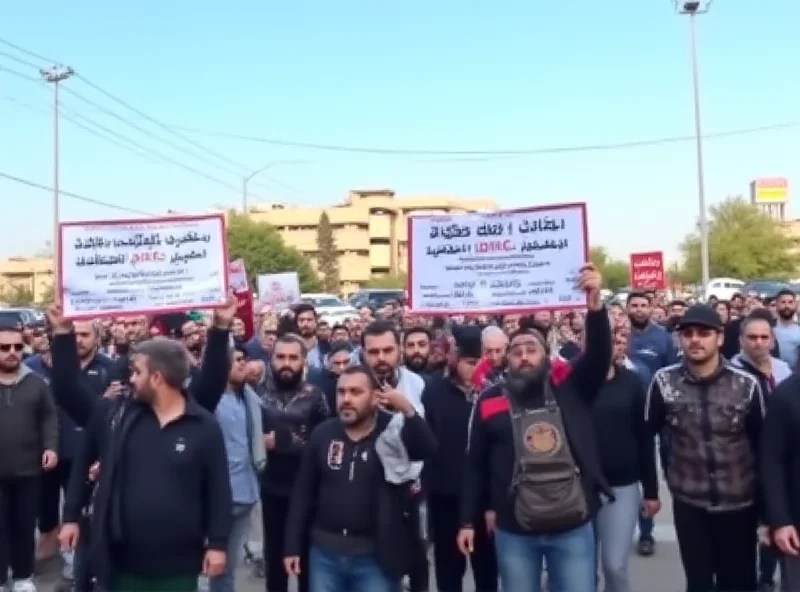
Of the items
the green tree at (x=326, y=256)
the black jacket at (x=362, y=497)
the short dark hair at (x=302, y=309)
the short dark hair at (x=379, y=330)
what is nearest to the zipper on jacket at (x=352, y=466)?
the black jacket at (x=362, y=497)

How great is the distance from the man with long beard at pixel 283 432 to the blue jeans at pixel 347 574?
54.8 inches

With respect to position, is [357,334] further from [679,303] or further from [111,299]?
[111,299]

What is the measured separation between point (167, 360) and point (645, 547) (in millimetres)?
4685

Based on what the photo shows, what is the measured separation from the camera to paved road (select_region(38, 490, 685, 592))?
7.12 metres

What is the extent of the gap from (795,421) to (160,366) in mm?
3017

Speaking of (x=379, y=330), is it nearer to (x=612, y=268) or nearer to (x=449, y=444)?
(x=449, y=444)

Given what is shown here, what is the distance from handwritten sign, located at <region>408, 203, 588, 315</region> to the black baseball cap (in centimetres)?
55

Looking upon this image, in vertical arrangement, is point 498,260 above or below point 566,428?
above

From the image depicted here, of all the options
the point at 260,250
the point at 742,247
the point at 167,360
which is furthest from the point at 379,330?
the point at 260,250

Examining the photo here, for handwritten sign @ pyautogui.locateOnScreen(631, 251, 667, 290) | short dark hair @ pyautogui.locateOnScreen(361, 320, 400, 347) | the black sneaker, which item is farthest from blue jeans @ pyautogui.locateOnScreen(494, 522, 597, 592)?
handwritten sign @ pyautogui.locateOnScreen(631, 251, 667, 290)

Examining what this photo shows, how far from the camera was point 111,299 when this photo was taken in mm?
5902

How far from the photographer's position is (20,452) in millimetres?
7145

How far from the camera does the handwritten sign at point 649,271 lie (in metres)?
17.3

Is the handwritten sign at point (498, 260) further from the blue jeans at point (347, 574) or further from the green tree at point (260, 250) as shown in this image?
the green tree at point (260, 250)
